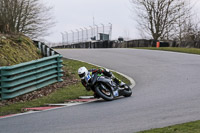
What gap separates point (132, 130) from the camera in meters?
6.46

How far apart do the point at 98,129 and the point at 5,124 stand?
2196 millimetres

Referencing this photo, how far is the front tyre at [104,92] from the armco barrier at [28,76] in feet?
9.05

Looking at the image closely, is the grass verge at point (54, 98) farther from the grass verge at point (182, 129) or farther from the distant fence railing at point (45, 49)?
the grass verge at point (182, 129)

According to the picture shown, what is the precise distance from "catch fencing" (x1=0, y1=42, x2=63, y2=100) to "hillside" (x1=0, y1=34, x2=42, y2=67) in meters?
1.17

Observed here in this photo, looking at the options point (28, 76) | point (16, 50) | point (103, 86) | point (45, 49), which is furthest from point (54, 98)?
point (45, 49)

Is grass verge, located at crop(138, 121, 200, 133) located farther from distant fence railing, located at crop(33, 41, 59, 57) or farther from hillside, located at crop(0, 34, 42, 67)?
distant fence railing, located at crop(33, 41, 59, 57)

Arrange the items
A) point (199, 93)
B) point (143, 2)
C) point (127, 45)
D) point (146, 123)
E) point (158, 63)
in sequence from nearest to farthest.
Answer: point (146, 123) < point (199, 93) < point (158, 63) < point (127, 45) < point (143, 2)

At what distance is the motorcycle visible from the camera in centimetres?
997

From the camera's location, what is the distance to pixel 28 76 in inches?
468

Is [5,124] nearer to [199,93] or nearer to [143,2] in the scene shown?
[199,93]

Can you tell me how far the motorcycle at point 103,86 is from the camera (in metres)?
9.97

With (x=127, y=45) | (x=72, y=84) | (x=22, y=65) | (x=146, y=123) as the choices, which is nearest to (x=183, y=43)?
(x=127, y=45)

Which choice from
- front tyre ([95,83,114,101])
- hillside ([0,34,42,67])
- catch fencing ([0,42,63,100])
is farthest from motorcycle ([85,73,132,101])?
hillside ([0,34,42,67])

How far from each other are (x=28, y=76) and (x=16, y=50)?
8.49 ft
